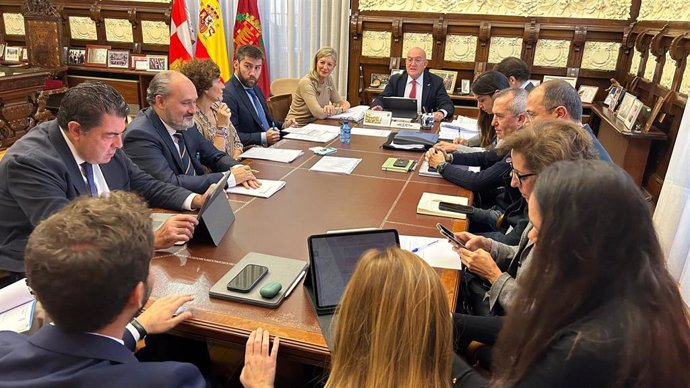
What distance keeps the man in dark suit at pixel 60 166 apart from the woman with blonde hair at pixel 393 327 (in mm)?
922

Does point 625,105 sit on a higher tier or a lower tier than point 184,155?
higher

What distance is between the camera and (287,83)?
5.38 m

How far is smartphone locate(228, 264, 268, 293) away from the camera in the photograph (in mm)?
1502

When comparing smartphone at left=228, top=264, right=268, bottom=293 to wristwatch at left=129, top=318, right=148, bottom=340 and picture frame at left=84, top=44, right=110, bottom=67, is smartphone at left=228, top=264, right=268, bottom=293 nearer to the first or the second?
wristwatch at left=129, top=318, right=148, bottom=340

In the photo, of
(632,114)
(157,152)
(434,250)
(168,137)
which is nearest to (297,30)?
(632,114)

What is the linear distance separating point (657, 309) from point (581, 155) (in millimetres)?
791

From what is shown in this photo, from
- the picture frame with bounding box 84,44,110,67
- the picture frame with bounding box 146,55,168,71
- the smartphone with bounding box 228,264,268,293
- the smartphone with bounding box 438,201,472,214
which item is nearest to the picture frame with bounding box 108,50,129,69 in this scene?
the picture frame with bounding box 84,44,110,67

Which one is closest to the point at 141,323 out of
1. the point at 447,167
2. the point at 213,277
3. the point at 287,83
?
the point at 213,277

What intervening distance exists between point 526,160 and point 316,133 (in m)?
2.20

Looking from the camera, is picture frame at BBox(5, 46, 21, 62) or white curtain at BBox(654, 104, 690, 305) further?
picture frame at BBox(5, 46, 21, 62)

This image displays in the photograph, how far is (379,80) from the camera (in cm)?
578

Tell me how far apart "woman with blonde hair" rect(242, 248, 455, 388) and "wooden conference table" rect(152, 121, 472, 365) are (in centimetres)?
28

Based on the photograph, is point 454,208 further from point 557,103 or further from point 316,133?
point 316,133

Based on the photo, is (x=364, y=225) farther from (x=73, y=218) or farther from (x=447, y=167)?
(x=73, y=218)
